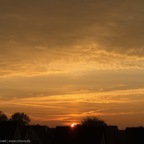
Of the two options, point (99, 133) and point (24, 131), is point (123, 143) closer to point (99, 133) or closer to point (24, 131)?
point (99, 133)

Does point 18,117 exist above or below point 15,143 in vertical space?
above

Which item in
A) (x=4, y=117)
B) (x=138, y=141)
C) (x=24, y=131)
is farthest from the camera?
(x=4, y=117)

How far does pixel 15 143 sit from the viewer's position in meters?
76.0

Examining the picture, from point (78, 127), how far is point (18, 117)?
125 meters

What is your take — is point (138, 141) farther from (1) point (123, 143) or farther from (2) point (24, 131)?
(2) point (24, 131)

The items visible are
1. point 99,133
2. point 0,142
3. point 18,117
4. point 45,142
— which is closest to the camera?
point 99,133

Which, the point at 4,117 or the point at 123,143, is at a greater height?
the point at 4,117

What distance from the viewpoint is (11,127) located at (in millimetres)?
76438

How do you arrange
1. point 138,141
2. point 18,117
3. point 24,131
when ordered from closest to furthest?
point 138,141 < point 24,131 < point 18,117

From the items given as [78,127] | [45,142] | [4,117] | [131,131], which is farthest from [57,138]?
[4,117]

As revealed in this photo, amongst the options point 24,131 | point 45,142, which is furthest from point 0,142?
point 45,142

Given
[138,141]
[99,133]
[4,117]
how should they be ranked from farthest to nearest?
[4,117] < [138,141] < [99,133]

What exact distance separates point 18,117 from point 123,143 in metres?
122

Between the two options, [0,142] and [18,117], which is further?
[18,117]
